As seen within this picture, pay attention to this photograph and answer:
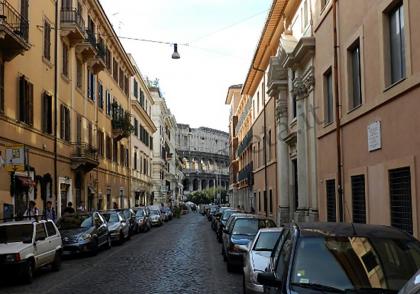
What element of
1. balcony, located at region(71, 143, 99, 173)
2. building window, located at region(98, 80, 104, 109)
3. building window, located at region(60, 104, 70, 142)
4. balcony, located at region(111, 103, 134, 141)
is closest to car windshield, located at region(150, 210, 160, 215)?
balcony, located at region(111, 103, 134, 141)

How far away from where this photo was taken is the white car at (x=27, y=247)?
13672mm

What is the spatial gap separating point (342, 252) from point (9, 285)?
9854 millimetres

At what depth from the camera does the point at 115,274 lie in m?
15.5

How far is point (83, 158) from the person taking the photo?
104 feet

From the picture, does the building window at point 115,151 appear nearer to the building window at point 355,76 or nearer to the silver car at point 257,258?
the building window at point 355,76

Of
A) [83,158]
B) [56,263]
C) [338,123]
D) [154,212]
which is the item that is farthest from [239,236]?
[154,212]

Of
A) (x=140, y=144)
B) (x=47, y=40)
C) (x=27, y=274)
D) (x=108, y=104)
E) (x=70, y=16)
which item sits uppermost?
(x=70, y=16)

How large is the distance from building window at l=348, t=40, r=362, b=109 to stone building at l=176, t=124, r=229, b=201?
12827 cm

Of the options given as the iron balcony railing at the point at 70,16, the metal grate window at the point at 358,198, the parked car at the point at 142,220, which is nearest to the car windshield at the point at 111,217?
the parked car at the point at 142,220

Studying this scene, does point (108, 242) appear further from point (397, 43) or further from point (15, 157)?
point (397, 43)

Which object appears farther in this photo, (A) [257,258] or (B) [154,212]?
(B) [154,212]

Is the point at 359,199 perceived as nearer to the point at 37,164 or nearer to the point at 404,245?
the point at 404,245

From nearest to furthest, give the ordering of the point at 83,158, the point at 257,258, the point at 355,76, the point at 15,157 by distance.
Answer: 1. the point at 257,258
2. the point at 355,76
3. the point at 15,157
4. the point at 83,158

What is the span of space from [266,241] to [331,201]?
24.2 feet
